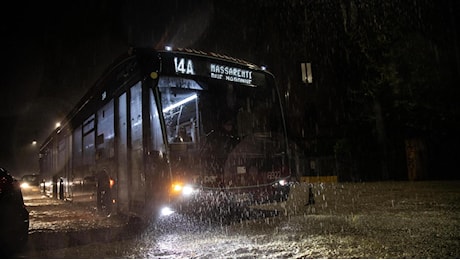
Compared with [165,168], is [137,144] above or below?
above

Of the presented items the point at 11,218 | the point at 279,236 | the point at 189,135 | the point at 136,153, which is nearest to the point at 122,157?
the point at 136,153

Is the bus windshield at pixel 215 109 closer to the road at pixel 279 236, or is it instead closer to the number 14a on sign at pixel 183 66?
the number 14a on sign at pixel 183 66

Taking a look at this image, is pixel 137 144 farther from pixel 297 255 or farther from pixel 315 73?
pixel 315 73

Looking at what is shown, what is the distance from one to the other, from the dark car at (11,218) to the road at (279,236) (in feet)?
0.98

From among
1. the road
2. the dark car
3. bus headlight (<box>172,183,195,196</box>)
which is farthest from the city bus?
the dark car

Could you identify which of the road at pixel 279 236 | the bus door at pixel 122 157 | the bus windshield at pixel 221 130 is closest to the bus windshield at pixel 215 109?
the bus windshield at pixel 221 130

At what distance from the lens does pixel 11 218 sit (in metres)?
5.82

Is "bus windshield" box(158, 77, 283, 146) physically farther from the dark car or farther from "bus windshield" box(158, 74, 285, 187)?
the dark car

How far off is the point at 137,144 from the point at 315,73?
71.6 ft

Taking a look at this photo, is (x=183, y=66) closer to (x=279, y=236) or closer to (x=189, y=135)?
(x=189, y=135)

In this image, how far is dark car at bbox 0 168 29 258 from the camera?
5.72 metres

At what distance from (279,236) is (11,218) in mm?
4269

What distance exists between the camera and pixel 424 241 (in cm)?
574

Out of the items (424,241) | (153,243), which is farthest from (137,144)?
(424,241)
